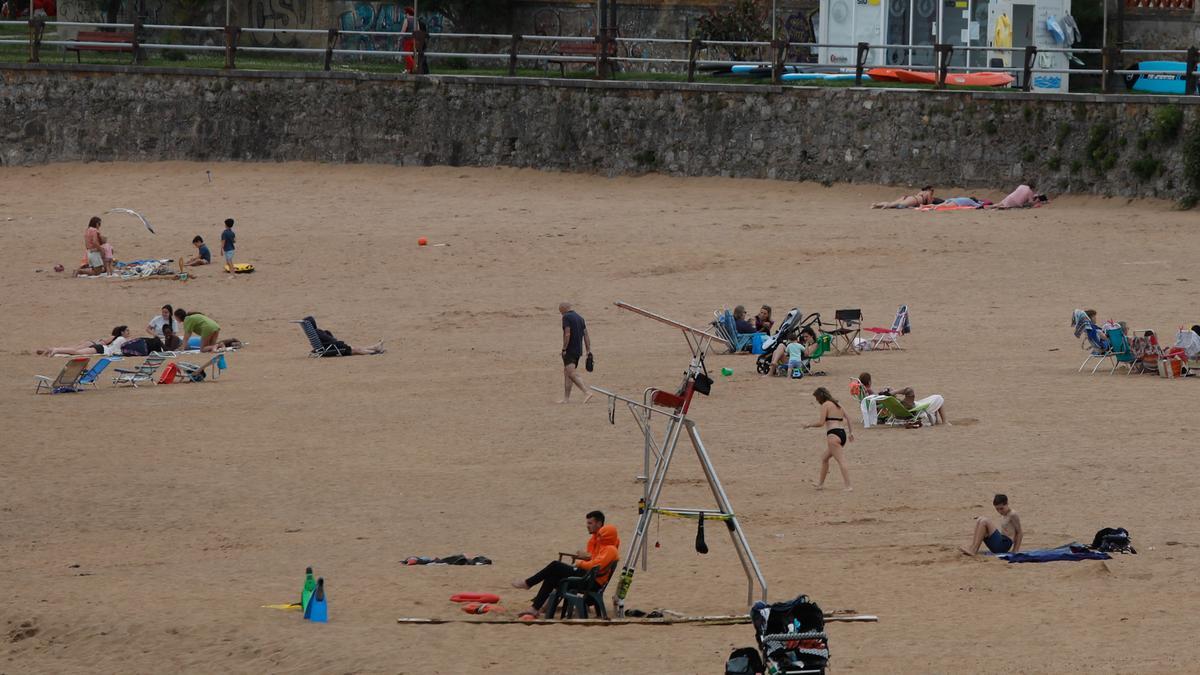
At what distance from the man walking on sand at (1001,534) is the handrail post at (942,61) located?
1928 cm

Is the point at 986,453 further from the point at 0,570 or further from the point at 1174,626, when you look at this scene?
the point at 0,570

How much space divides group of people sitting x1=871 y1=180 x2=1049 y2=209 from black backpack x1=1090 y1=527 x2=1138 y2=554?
17.8 meters

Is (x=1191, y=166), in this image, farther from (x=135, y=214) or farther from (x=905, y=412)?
(x=135, y=214)

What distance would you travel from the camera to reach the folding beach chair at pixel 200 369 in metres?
21.1

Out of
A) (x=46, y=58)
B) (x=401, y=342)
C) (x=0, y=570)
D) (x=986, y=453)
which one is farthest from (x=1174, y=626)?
(x=46, y=58)

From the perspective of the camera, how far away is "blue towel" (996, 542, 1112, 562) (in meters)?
12.3

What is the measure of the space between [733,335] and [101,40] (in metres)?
20.6

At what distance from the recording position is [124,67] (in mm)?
35469

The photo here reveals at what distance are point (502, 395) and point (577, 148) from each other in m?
14.7

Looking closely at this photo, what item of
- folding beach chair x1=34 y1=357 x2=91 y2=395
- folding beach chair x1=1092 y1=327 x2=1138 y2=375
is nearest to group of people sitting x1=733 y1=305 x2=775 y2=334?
folding beach chair x1=1092 y1=327 x2=1138 y2=375

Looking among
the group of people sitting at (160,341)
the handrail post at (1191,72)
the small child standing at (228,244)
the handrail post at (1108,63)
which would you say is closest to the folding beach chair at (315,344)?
the group of people sitting at (160,341)

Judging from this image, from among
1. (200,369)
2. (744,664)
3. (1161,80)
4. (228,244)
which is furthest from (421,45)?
(744,664)

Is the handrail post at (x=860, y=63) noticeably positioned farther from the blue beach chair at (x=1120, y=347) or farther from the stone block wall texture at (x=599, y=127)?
the blue beach chair at (x=1120, y=347)

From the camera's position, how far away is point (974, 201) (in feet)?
98.6
